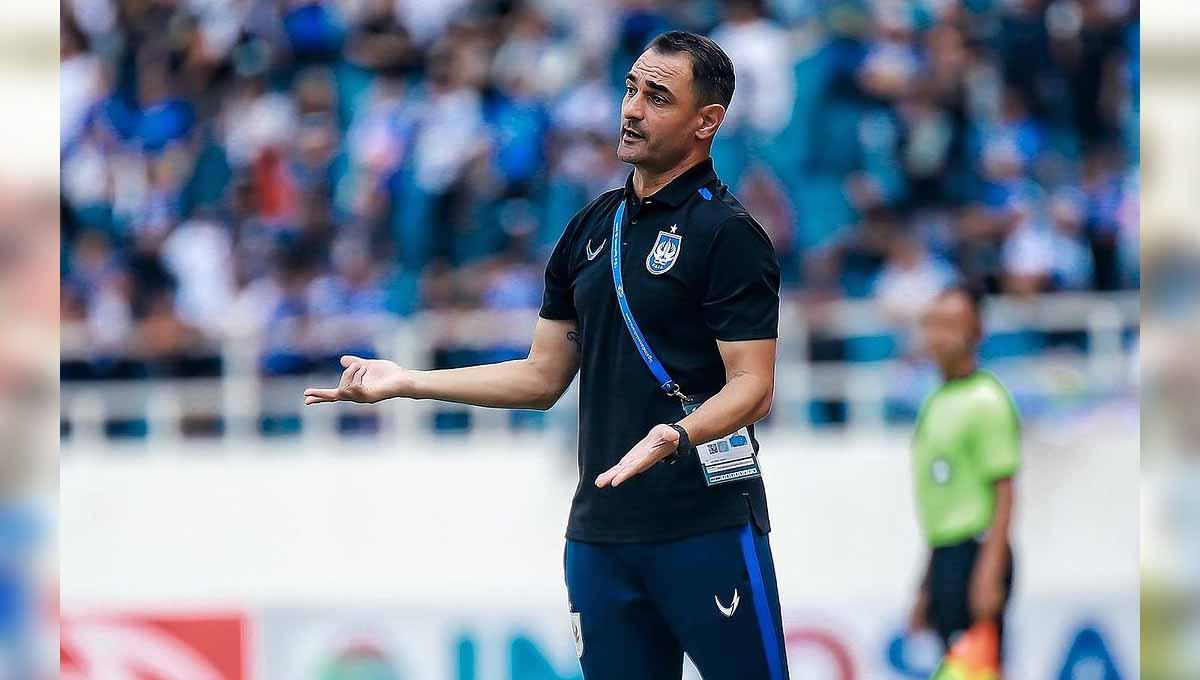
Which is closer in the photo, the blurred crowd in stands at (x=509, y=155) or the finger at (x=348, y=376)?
the finger at (x=348, y=376)

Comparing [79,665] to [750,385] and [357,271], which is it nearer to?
[357,271]

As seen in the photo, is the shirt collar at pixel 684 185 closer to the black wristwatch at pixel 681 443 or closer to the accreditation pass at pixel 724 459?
the accreditation pass at pixel 724 459

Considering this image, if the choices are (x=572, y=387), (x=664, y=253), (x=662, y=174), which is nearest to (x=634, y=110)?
(x=662, y=174)

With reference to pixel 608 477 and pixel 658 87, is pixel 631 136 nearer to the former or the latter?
pixel 658 87

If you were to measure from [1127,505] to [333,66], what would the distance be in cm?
663

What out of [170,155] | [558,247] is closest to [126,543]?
[170,155]

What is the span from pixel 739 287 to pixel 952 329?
3318 millimetres

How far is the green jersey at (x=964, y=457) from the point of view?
6.98m

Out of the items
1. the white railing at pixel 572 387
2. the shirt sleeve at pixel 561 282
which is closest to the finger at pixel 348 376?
the shirt sleeve at pixel 561 282

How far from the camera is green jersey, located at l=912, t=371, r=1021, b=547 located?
6980 mm

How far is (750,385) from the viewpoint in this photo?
388cm

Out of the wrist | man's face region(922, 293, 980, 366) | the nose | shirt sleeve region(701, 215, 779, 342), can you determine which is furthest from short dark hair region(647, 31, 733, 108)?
man's face region(922, 293, 980, 366)

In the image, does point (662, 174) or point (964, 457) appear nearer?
point (662, 174)

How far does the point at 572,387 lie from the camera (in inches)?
420
